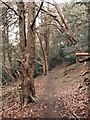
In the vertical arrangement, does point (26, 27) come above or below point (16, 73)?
above

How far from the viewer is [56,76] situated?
15.2 feet

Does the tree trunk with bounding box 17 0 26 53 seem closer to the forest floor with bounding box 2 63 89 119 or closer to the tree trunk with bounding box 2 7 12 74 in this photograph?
the tree trunk with bounding box 2 7 12 74

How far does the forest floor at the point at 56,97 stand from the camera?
118 inches

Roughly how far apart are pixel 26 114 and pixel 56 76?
1.40 m

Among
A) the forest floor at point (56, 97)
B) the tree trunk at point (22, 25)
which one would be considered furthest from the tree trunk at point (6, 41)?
the forest floor at point (56, 97)

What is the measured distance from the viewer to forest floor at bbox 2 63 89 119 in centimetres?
299

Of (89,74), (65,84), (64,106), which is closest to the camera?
(64,106)

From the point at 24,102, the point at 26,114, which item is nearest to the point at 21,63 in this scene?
the point at 24,102

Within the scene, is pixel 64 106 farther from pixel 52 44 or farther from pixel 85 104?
pixel 52 44

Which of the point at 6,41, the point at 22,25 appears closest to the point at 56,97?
the point at 22,25

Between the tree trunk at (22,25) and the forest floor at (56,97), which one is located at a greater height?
the tree trunk at (22,25)

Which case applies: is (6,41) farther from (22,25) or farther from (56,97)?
(56,97)

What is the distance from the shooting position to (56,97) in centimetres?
363

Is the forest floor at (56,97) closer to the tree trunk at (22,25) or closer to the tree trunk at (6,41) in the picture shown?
the tree trunk at (6,41)
